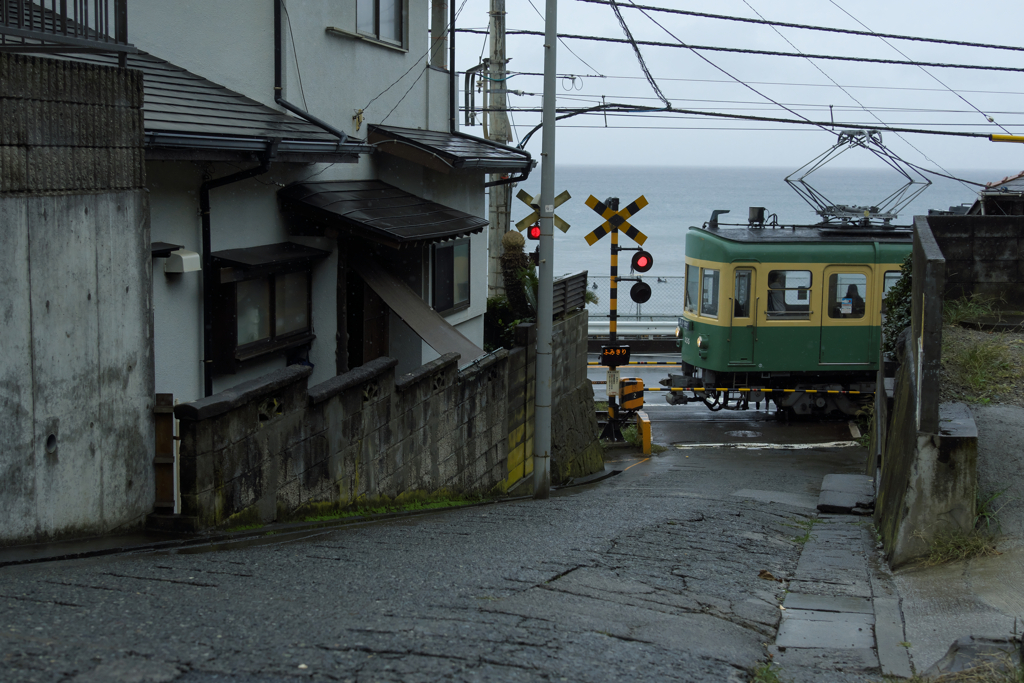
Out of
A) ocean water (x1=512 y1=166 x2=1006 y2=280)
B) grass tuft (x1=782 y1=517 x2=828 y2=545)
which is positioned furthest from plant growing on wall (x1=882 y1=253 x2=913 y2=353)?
ocean water (x1=512 y1=166 x2=1006 y2=280)

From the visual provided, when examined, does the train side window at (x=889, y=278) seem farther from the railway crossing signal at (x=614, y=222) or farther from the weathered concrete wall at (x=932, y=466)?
the weathered concrete wall at (x=932, y=466)

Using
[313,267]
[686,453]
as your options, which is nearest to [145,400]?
[313,267]

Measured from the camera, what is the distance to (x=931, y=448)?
19.9 feet

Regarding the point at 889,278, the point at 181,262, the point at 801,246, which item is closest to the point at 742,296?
the point at 801,246

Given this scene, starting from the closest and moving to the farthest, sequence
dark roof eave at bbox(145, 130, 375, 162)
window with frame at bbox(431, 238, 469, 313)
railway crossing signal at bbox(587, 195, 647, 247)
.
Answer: dark roof eave at bbox(145, 130, 375, 162) < window with frame at bbox(431, 238, 469, 313) < railway crossing signal at bbox(587, 195, 647, 247)

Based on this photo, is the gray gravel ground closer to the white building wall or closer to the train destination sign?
the white building wall

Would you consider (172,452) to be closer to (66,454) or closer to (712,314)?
(66,454)

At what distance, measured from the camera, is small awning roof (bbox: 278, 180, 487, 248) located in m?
9.28

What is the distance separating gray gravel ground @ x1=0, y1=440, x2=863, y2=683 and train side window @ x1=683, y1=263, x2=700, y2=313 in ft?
38.2

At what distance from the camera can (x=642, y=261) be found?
16.6 meters

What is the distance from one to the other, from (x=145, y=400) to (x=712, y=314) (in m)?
13.8

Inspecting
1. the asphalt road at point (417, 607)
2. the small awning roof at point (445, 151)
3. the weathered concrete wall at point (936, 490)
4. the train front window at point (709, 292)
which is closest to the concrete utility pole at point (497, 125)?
the train front window at point (709, 292)

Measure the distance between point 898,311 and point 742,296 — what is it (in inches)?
253

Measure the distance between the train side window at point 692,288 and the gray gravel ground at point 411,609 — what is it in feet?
38.2
